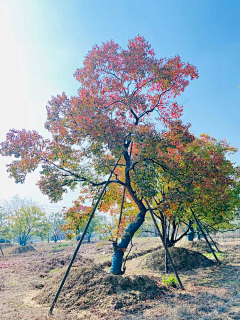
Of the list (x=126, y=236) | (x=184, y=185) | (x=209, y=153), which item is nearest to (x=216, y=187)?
(x=184, y=185)

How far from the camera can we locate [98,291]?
6.07 metres

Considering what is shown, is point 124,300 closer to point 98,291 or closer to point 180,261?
point 98,291

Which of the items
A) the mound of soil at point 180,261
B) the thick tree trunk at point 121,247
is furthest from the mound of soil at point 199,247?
the thick tree trunk at point 121,247

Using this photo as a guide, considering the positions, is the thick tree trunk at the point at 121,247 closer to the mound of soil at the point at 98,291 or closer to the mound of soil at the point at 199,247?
the mound of soil at the point at 98,291

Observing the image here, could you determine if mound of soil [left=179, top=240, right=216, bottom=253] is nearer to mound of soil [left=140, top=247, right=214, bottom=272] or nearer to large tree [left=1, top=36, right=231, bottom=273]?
mound of soil [left=140, top=247, right=214, bottom=272]

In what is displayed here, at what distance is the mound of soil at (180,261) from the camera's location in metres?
11.0

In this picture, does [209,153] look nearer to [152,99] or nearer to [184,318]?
[152,99]

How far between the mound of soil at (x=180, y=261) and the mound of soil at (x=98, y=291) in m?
4.52

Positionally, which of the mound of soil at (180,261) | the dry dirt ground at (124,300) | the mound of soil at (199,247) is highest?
the mound of soil at (199,247)

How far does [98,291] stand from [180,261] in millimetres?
6666

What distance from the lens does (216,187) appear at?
848cm

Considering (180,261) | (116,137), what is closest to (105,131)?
(116,137)

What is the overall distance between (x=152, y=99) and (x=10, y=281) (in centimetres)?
1081

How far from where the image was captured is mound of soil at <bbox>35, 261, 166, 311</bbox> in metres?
5.67
